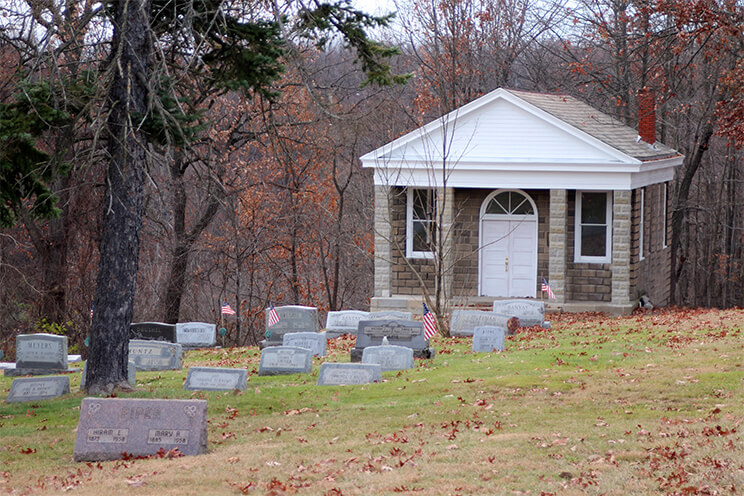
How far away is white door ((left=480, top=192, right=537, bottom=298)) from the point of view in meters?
26.6

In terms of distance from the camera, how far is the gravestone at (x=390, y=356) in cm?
1622

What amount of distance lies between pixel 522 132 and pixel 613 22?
11.9 metres

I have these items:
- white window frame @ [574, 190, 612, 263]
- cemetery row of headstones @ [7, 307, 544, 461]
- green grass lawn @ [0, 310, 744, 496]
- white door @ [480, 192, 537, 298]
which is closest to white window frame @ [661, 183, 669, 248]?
white window frame @ [574, 190, 612, 263]

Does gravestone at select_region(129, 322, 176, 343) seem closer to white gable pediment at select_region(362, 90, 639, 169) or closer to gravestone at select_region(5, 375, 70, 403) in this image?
gravestone at select_region(5, 375, 70, 403)

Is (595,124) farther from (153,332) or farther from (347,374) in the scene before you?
(347,374)

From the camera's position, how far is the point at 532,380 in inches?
520

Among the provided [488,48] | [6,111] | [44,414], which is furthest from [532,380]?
[488,48]

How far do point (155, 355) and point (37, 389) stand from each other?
156 inches

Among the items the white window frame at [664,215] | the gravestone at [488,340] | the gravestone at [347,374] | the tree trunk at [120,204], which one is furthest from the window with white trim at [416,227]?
the tree trunk at [120,204]

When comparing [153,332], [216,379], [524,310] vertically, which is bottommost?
[216,379]

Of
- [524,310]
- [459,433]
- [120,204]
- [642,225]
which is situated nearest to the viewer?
[459,433]

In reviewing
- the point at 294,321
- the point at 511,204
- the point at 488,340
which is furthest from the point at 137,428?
the point at 511,204

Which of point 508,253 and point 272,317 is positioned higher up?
point 508,253

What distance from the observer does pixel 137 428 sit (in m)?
9.89
